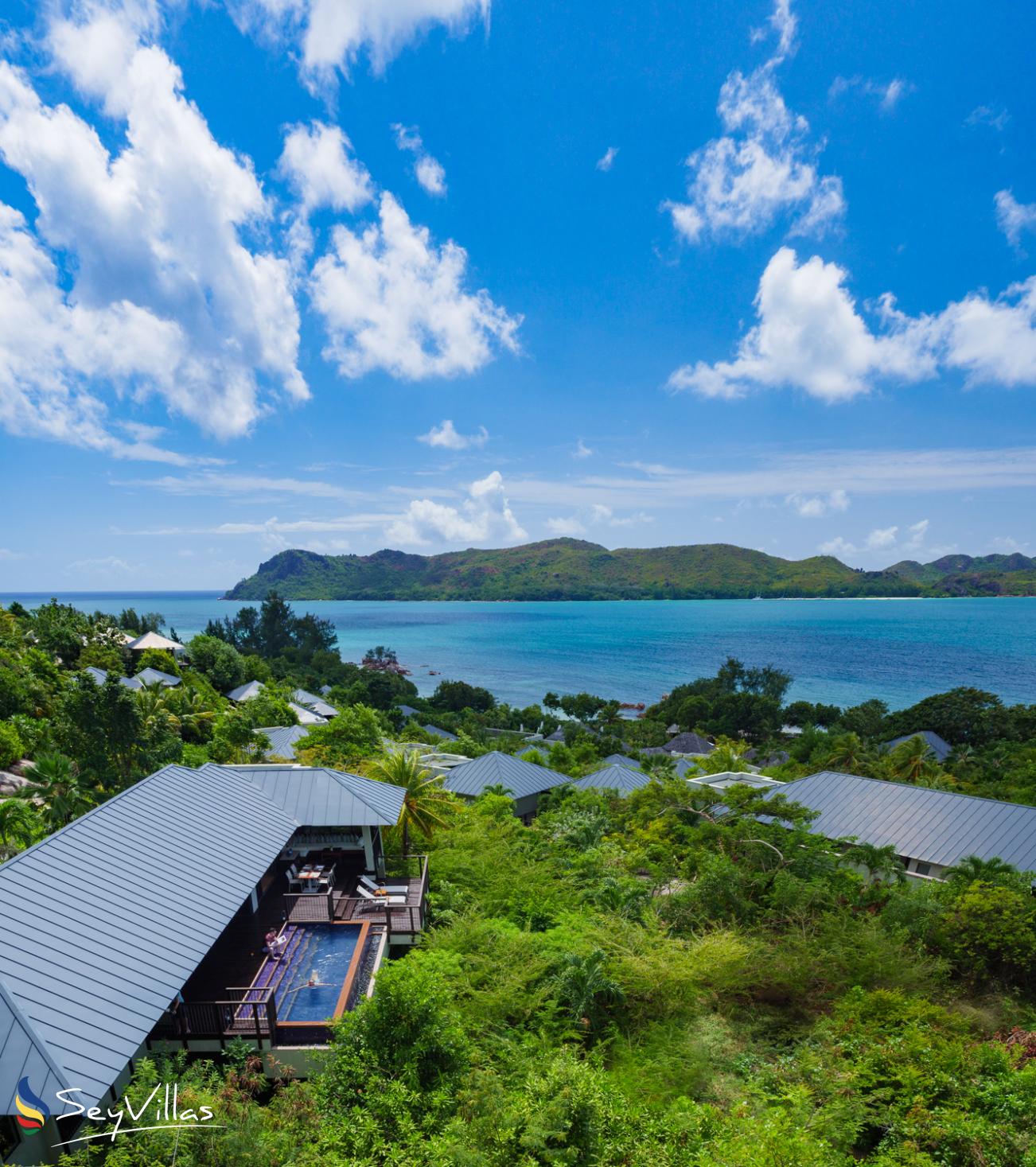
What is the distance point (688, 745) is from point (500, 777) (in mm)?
45898

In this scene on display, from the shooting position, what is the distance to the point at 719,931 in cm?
1471

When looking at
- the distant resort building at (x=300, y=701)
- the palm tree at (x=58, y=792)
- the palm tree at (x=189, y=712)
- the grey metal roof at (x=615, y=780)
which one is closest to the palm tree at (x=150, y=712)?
the palm tree at (x=58, y=792)

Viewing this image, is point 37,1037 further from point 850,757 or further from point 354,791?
point 850,757

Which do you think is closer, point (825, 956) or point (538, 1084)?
point (538, 1084)

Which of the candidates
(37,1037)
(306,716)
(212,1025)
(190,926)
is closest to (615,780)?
→ (212,1025)

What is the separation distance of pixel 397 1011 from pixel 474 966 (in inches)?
188

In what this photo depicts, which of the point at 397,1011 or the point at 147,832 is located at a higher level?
the point at 147,832

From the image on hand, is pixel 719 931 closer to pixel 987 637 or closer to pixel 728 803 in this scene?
pixel 728 803

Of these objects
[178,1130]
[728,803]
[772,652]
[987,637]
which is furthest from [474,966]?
[987,637]

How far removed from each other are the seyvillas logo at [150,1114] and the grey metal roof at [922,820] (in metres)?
21.5

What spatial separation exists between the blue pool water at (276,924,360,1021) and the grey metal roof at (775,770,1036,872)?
691 inches

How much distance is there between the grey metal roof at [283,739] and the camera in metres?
33.0

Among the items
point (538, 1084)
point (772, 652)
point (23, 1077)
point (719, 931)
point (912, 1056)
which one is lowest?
point (772, 652)

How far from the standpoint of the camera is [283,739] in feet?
114
